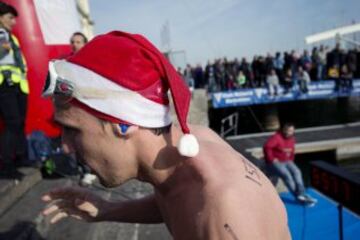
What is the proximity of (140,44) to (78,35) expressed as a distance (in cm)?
300

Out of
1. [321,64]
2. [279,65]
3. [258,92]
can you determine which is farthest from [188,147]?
[321,64]

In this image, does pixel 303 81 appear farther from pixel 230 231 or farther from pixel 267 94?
pixel 230 231

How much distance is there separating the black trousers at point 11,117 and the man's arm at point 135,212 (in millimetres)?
2440

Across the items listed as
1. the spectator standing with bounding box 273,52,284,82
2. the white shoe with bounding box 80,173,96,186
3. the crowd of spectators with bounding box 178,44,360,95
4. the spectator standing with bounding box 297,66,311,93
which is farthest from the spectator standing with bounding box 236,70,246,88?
the white shoe with bounding box 80,173,96,186

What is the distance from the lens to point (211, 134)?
1512mm

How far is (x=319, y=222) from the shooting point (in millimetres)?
5996

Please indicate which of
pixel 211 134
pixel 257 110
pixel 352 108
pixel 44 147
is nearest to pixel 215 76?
pixel 257 110

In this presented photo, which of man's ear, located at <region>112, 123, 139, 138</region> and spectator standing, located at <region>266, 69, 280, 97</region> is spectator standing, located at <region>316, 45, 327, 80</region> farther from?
man's ear, located at <region>112, 123, 139, 138</region>

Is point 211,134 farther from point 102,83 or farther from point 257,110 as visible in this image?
point 257,110

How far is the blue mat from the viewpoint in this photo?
17.8 ft

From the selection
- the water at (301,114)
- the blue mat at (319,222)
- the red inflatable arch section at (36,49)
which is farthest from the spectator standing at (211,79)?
the red inflatable arch section at (36,49)

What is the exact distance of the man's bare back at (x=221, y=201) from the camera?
34.6 inches

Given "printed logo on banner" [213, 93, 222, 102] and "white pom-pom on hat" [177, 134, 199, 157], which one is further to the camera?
"printed logo on banner" [213, 93, 222, 102]

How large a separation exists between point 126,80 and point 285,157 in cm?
673
